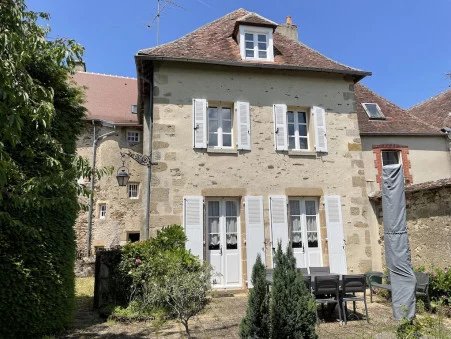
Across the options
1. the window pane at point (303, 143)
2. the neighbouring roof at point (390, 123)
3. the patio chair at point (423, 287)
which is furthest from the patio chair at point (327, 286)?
the neighbouring roof at point (390, 123)

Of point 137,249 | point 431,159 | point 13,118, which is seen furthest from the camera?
point 431,159

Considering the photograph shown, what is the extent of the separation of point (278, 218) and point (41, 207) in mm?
5938

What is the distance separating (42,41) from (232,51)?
27.3ft

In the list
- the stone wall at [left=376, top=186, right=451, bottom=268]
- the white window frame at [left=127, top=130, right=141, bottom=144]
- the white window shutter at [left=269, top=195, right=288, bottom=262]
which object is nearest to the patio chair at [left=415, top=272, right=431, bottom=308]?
the stone wall at [left=376, top=186, right=451, bottom=268]

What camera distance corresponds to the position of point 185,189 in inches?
382

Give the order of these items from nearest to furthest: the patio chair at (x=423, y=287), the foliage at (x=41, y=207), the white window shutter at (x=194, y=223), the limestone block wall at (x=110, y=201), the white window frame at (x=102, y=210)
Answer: the foliage at (x=41, y=207)
the patio chair at (x=423, y=287)
the white window shutter at (x=194, y=223)
the limestone block wall at (x=110, y=201)
the white window frame at (x=102, y=210)

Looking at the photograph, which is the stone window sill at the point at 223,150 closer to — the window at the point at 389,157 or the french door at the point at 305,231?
the french door at the point at 305,231

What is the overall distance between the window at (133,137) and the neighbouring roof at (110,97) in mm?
562

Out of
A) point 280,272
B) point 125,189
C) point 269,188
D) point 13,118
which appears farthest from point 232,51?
point 125,189

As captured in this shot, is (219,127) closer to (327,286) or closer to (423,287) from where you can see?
(327,286)

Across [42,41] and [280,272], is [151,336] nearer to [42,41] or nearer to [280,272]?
→ [280,272]

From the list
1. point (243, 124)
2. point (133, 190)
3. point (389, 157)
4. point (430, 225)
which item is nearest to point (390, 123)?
point (389, 157)

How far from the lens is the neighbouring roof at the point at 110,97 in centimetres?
1955

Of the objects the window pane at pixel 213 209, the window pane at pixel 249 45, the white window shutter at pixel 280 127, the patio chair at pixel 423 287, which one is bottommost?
the patio chair at pixel 423 287
